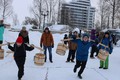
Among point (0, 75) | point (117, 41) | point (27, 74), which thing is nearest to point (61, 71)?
point (27, 74)

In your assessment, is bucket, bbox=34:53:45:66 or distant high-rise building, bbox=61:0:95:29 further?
distant high-rise building, bbox=61:0:95:29

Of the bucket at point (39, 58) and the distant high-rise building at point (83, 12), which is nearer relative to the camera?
the bucket at point (39, 58)

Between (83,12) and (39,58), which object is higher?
(83,12)

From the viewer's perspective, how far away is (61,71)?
427 inches

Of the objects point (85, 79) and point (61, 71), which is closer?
point (85, 79)

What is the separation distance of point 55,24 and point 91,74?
5028 cm

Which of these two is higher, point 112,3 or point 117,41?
point 112,3

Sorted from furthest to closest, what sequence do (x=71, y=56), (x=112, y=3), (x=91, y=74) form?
(x=112, y=3)
(x=71, y=56)
(x=91, y=74)

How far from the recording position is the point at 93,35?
16641 millimetres

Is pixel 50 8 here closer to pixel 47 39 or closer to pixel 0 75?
pixel 47 39

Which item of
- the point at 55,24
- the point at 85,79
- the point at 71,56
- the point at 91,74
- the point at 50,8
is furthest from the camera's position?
the point at 55,24

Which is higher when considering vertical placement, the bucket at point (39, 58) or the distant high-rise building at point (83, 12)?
the distant high-rise building at point (83, 12)

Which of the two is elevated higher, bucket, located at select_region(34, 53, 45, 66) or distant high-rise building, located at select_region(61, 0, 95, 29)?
distant high-rise building, located at select_region(61, 0, 95, 29)

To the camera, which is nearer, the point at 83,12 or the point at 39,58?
the point at 39,58
